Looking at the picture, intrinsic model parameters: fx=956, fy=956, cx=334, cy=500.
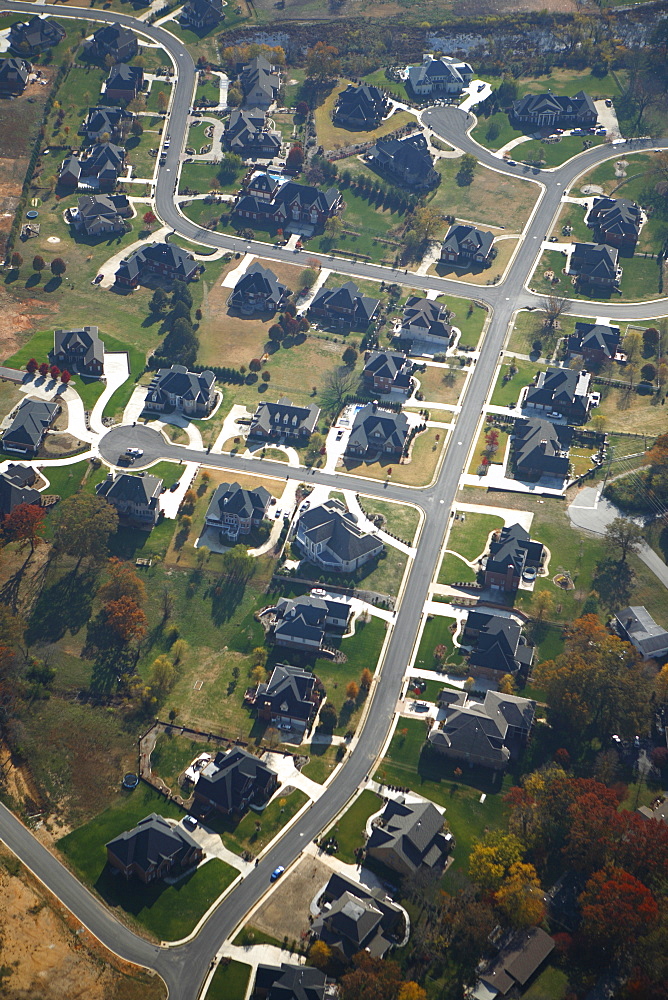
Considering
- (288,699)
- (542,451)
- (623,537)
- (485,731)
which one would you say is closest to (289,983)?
(288,699)

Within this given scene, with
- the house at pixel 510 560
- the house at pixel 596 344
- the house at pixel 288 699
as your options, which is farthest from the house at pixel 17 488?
the house at pixel 596 344

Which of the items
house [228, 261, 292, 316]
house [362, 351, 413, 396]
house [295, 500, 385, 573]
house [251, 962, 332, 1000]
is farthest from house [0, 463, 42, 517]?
house [251, 962, 332, 1000]

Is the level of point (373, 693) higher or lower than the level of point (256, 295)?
lower

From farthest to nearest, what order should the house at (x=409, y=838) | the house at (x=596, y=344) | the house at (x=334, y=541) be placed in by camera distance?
the house at (x=596, y=344) → the house at (x=334, y=541) → the house at (x=409, y=838)

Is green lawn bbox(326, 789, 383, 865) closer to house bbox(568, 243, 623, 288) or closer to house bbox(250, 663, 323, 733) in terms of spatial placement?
house bbox(250, 663, 323, 733)

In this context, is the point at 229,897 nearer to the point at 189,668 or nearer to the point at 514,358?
the point at 189,668

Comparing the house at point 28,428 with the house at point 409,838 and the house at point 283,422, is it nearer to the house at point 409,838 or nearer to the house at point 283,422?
the house at point 283,422

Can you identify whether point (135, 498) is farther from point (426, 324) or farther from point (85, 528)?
point (426, 324)
